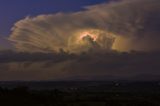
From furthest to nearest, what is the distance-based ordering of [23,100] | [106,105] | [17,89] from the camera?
[106,105], [17,89], [23,100]

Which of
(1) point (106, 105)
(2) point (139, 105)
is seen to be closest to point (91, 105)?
(1) point (106, 105)

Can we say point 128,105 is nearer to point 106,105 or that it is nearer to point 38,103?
point 106,105

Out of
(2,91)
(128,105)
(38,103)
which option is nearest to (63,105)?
(38,103)

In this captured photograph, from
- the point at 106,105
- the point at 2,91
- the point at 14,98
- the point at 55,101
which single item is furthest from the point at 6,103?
the point at 106,105

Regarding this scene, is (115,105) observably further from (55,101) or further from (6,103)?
(6,103)

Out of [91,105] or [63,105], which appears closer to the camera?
[63,105]

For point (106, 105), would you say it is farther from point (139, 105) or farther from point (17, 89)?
point (17, 89)

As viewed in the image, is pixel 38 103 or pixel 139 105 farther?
pixel 139 105

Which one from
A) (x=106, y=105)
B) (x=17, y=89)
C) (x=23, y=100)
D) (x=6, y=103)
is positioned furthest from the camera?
(x=106, y=105)

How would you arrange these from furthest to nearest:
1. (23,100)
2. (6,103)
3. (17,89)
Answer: (17,89) < (23,100) < (6,103)
